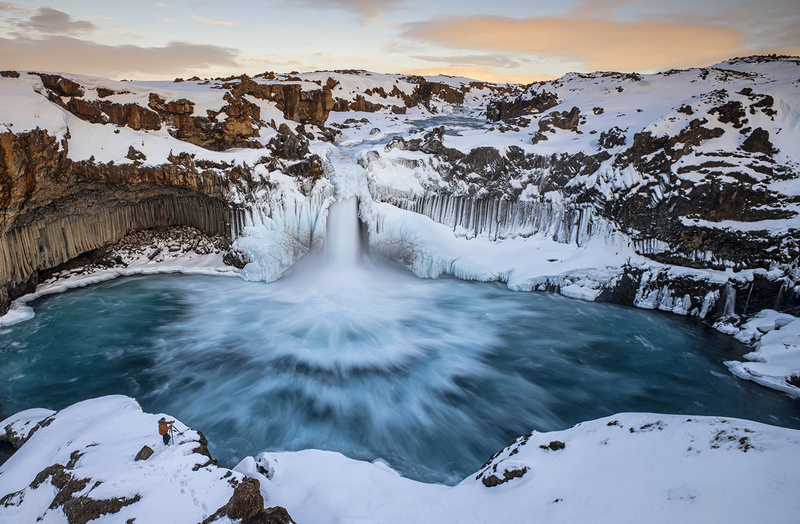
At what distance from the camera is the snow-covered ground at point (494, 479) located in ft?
13.0

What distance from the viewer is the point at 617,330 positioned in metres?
12.1

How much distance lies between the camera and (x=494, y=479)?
16.9 feet

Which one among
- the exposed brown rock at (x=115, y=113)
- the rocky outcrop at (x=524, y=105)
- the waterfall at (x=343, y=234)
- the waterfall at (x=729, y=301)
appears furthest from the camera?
the rocky outcrop at (x=524, y=105)

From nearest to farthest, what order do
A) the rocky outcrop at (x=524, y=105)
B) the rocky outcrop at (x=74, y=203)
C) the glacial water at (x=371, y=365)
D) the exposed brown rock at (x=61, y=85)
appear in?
the glacial water at (x=371, y=365) → the rocky outcrop at (x=74, y=203) → the exposed brown rock at (x=61, y=85) → the rocky outcrop at (x=524, y=105)

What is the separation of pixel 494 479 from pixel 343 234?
11958mm

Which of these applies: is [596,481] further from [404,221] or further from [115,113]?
[115,113]

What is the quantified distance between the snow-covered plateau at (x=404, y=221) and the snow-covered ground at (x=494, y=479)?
34 mm

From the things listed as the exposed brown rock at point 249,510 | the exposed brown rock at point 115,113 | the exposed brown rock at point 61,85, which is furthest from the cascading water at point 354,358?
the exposed brown rock at point 61,85

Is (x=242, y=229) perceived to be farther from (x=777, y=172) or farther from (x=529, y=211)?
(x=777, y=172)

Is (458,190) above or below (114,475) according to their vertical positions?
above

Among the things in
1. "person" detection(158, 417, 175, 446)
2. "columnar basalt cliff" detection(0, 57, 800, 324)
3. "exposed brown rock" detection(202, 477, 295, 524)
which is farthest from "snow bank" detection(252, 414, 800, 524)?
"columnar basalt cliff" detection(0, 57, 800, 324)

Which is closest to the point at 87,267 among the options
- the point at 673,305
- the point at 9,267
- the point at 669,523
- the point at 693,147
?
the point at 9,267

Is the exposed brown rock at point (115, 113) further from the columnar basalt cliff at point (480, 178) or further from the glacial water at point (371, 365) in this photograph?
the glacial water at point (371, 365)

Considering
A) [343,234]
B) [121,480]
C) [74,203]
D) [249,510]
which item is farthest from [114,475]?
[343,234]
